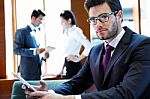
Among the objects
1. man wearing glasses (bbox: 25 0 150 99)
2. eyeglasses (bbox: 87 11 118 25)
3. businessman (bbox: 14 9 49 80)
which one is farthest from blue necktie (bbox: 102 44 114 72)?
businessman (bbox: 14 9 49 80)

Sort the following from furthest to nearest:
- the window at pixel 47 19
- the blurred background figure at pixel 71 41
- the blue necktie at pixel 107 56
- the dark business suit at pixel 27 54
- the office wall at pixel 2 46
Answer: the window at pixel 47 19, the office wall at pixel 2 46, the dark business suit at pixel 27 54, the blurred background figure at pixel 71 41, the blue necktie at pixel 107 56

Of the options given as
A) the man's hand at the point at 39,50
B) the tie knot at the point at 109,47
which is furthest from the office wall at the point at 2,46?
the tie knot at the point at 109,47

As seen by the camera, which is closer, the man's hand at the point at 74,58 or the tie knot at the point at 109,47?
the tie knot at the point at 109,47

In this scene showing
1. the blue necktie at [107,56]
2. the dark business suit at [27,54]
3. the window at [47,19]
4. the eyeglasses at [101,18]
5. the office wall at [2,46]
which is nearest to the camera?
the eyeglasses at [101,18]

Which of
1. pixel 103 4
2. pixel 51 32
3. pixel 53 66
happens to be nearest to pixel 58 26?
pixel 51 32

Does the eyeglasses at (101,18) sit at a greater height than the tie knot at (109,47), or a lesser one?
greater

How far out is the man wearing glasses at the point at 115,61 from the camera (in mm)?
1330

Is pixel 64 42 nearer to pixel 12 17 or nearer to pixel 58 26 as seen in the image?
pixel 58 26

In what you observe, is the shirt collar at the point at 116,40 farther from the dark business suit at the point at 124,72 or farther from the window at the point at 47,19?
the window at the point at 47,19

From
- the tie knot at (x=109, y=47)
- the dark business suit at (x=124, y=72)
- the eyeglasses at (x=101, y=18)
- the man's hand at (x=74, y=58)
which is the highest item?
the eyeglasses at (x=101, y=18)

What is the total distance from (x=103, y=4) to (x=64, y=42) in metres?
2.72

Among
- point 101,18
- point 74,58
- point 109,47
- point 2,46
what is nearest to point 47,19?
point 2,46

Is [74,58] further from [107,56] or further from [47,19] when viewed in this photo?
[107,56]

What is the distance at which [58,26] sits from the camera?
17.0 feet
